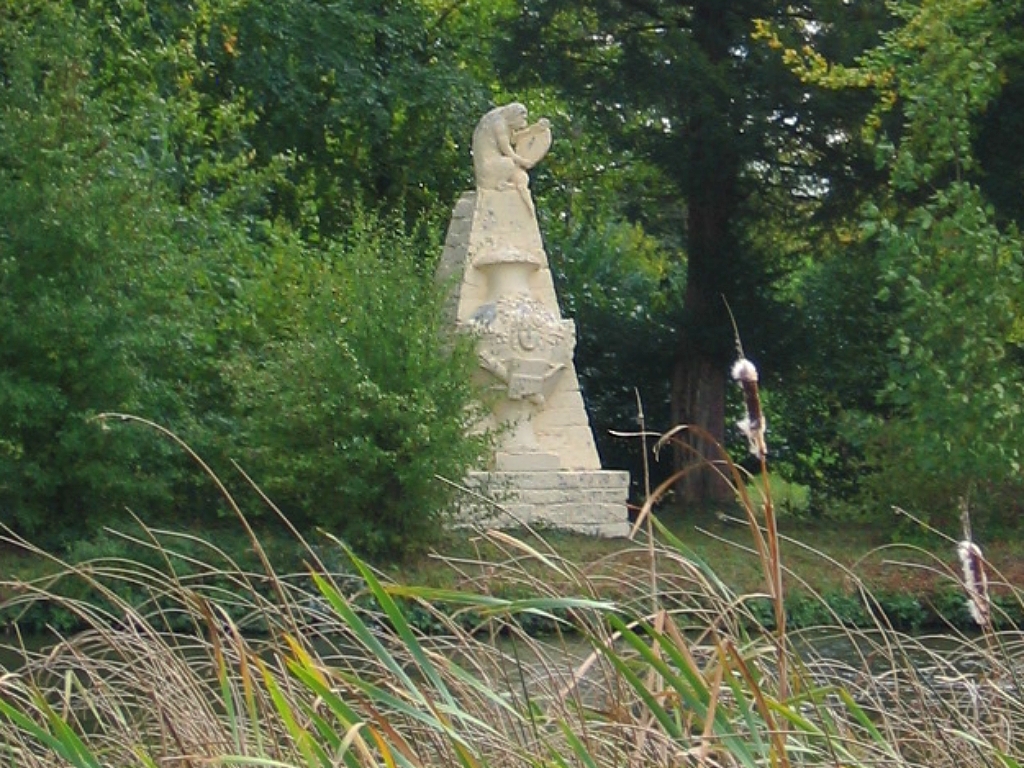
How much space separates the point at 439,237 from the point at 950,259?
4.96 m

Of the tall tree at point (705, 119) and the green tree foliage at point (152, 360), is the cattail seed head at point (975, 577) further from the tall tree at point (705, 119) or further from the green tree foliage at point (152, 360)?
the tall tree at point (705, 119)

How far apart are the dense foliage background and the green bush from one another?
0.03 metres

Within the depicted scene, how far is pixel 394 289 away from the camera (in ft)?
52.4

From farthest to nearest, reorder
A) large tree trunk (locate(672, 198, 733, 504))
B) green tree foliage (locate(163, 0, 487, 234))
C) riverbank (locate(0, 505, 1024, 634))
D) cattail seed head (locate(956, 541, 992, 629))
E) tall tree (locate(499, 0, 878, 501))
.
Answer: green tree foliage (locate(163, 0, 487, 234))
large tree trunk (locate(672, 198, 733, 504))
tall tree (locate(499, 0, 878, 501))
riverbank (locate(0, 505, 1024, 634))
cattail seed head (locate(956, 541, 992, 629))

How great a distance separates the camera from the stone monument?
17.3m

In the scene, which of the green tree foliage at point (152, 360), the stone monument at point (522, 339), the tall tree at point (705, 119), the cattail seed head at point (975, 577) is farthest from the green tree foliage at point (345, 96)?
the cattail seed head at point (975, 577)

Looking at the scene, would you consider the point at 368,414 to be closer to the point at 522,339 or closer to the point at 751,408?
the point at 522,339

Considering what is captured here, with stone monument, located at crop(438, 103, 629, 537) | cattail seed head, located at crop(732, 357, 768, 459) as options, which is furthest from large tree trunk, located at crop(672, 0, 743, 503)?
cattail seed head, located at crop(732, 357, 768, 459)

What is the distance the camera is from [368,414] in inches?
614

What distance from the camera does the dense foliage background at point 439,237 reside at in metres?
15.9

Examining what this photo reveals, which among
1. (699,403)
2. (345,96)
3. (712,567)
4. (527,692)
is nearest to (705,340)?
(699,403)

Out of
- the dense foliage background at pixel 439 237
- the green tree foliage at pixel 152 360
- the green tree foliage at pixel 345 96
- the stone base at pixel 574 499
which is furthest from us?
the green tree foliage at pixel 345 96

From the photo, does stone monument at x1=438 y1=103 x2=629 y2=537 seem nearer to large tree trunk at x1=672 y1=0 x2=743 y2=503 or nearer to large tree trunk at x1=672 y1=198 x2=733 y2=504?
large tree trunk at x1=672 y1=0 x2=743 y2=503

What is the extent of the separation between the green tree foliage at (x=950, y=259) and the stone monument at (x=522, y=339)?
2526 mm
